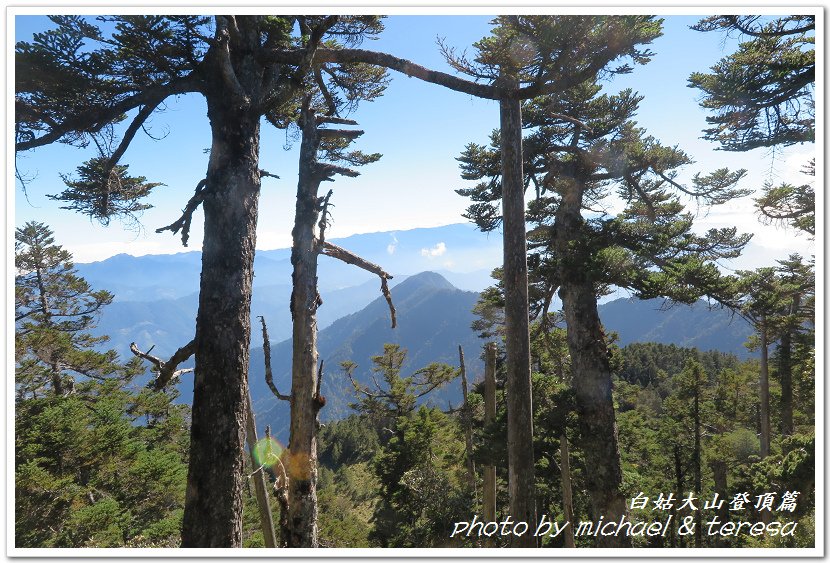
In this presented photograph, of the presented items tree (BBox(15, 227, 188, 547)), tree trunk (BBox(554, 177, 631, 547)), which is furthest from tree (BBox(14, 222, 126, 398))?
tree trunk (BBox(554, 177, 631, 547))

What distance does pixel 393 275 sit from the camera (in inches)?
244

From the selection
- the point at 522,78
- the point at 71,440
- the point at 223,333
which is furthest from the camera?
the point at 71,440

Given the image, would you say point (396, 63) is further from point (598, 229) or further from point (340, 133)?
point (598, 229)

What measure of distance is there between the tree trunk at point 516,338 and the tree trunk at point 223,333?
3.68 metres

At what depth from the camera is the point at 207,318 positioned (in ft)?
12.3

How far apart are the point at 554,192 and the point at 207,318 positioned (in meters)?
10.1

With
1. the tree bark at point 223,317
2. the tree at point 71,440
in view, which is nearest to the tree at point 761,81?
the tree bark at point 223,317

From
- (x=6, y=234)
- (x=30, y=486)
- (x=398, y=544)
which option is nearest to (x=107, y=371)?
(x=30, y=486)

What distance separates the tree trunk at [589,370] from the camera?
9758 millimetres

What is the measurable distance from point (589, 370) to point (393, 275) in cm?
641

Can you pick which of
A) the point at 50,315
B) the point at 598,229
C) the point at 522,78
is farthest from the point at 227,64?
the point at 50,315

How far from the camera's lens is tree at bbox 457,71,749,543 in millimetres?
9219

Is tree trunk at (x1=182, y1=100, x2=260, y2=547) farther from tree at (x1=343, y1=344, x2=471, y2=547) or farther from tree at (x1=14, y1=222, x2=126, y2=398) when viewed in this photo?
tree at (x1=14, y1=222, x2=126, y2=398)
